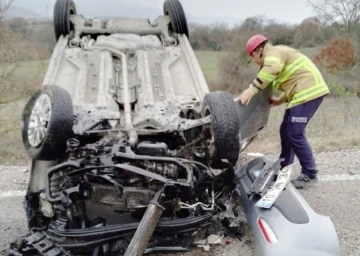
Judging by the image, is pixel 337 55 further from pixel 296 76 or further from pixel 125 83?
pixel 125 83

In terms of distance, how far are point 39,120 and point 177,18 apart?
Answer: 2.60 m

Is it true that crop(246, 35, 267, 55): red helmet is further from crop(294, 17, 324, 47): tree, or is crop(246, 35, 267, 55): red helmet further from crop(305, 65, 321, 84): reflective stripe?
crop(294, 17, 324, 47): tree

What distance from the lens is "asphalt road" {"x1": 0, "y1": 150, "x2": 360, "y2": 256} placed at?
11.9 feet

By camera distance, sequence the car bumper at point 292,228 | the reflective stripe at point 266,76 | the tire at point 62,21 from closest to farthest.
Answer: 1. the car bumper at point 292,228
2. the reflective stripe at point 266,76
3. the tire at point 62,21

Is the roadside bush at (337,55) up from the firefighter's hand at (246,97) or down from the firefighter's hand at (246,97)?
down

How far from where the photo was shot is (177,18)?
18.2ft

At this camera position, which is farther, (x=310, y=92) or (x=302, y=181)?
(x=302, y=181)

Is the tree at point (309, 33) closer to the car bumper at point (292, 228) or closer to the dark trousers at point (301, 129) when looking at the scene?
the dark trousers at point (301, 129)

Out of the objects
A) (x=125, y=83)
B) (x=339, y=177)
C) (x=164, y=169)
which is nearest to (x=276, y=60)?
(x=125, y=83)

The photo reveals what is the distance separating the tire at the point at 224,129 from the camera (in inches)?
134

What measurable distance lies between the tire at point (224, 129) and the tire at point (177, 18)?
2133 mm

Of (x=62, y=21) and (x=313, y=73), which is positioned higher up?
(x=62, y=21)

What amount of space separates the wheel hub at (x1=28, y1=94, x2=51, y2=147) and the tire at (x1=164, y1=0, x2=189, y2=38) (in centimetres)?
237

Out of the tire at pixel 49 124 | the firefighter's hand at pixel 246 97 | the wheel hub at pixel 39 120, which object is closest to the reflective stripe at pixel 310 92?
the firefighter's hand at pixel 246 97
